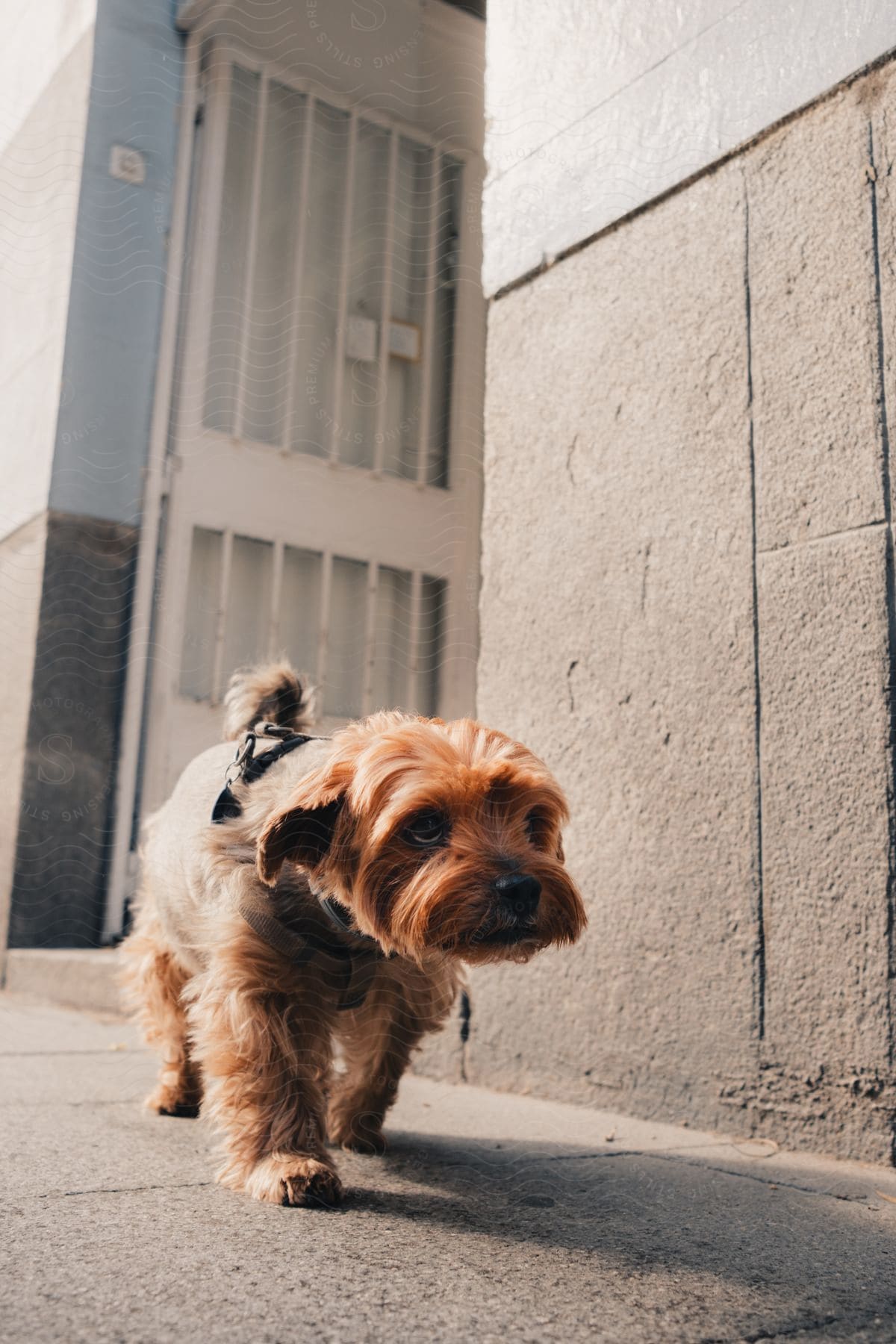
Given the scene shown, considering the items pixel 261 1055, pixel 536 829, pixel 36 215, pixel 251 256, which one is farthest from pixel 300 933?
pixel 36 215

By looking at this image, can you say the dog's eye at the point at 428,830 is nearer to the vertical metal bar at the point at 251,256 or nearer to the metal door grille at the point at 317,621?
the metal door grille at the point at 317,621

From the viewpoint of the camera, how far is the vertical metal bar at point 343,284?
6.22 metres

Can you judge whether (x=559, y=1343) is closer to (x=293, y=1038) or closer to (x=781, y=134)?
(x=293, y=1038)

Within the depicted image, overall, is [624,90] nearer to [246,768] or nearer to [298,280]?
[246,768]

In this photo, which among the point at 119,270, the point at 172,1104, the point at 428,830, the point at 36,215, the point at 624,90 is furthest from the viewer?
the point at 36,215

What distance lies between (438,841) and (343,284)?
185 inches

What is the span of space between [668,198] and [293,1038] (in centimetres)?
263

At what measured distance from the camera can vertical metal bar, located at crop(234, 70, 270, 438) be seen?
6121mm

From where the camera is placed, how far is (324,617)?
5.77 meters

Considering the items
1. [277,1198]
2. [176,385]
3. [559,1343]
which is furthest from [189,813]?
[176,385]

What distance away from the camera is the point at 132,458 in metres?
6.07

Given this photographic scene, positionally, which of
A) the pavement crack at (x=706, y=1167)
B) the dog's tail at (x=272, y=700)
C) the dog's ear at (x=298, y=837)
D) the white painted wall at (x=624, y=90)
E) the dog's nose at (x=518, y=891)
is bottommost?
the pavement crack at (x=706, y=1167)

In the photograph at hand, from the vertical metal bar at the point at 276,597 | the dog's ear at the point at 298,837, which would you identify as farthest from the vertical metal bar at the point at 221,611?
the dog's ear at the point at 298,837

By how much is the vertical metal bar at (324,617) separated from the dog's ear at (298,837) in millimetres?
3123
